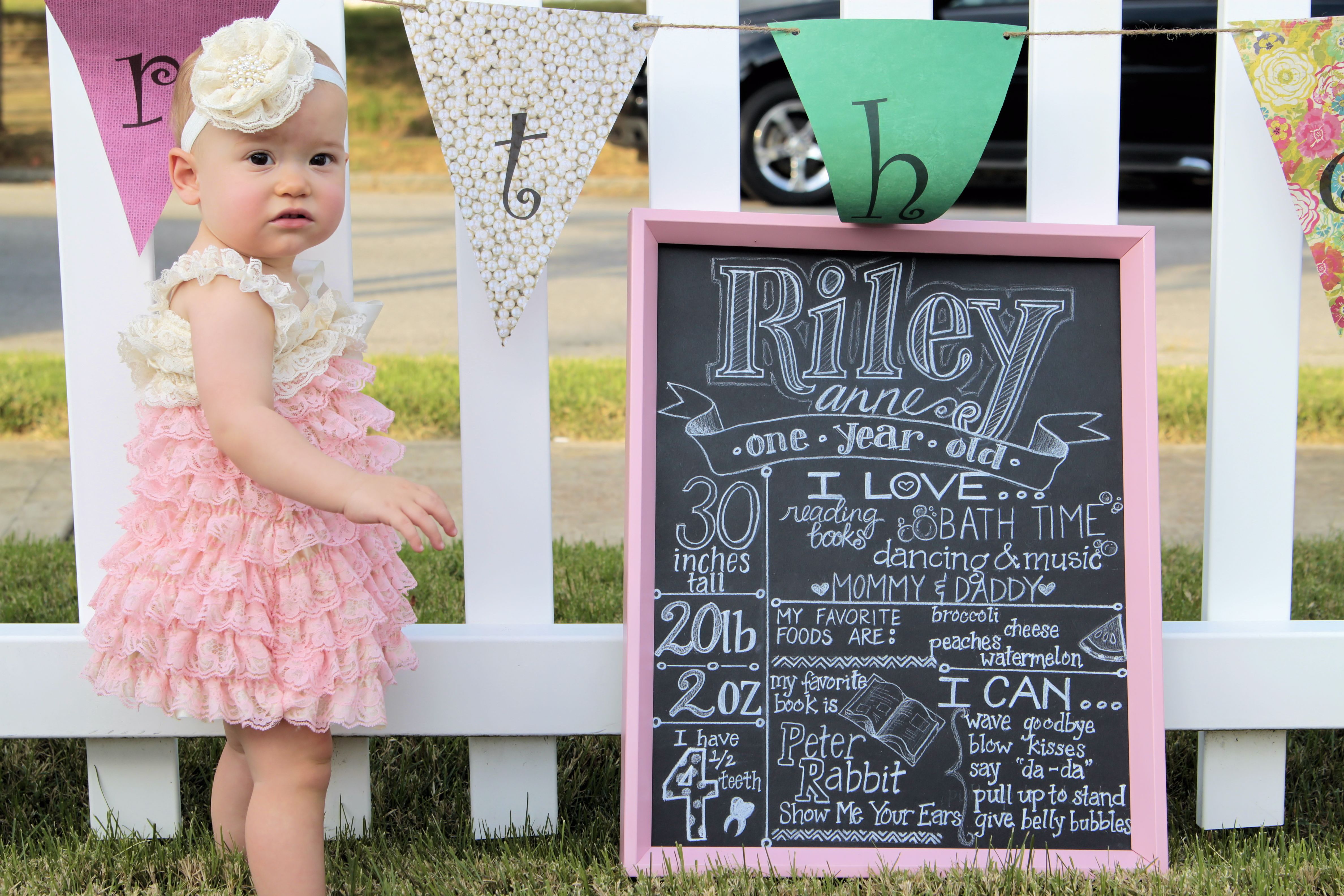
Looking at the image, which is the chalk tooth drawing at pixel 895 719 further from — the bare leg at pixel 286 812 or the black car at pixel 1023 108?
the black car at pixel 1023 108

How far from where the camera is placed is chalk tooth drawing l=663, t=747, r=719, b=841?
1.96 meters

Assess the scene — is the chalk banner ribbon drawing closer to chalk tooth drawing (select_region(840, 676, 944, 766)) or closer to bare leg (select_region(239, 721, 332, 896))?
chalk tooth drawing (select_region(840, 676, 944, 766))

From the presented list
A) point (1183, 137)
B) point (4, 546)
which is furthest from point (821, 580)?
point (1183, 137)

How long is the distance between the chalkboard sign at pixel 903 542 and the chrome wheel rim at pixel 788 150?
23.4 feet

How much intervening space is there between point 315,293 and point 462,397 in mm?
331

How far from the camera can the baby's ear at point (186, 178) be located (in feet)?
5.74

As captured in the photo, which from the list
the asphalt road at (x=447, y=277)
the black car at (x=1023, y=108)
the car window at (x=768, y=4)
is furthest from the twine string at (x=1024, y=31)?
the black car at (x=1023, y=108)

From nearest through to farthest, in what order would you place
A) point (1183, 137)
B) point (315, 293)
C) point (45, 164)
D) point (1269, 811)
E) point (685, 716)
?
point (315, 293) < point (685, 716) < point (1269, 811) < point (1183, 137) < point (45, 164)

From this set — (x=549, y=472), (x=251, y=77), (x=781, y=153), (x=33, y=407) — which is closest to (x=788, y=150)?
(x=781, y=153)

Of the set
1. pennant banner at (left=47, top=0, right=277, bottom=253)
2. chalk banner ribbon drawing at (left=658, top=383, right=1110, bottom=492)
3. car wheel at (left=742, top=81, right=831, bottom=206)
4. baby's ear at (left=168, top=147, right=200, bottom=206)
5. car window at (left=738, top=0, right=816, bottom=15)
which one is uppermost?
car window at (left=738, top=0, right=816, bottom=15)

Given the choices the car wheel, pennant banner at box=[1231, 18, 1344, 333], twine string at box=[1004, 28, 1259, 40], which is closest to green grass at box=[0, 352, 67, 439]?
twine string at box=[1004, 28, 1259, 40]

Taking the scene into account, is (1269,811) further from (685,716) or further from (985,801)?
(685,716)

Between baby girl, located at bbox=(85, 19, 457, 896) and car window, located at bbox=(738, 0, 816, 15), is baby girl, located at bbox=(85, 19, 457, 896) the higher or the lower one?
the lower one

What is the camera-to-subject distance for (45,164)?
13.6 m
